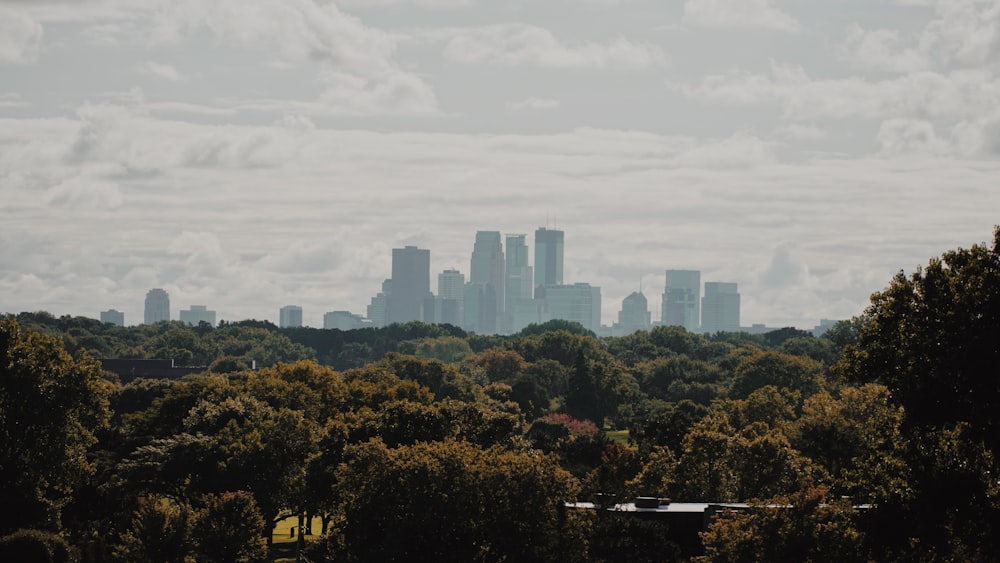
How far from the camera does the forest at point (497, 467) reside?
1185 inches

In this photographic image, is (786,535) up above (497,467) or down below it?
below

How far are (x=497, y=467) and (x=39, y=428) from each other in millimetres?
25242

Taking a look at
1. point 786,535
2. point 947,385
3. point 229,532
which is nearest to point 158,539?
point 229,532

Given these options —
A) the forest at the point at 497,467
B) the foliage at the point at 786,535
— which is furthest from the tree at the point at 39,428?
the foliage at the point at 786,535

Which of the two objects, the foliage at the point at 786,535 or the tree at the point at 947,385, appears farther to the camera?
the foliage at the point at 786,535

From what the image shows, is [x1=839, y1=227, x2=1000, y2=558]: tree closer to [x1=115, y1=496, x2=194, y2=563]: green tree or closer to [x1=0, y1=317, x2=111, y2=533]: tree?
[x1=115, y1=496, x2=194, y2=563]: green tree

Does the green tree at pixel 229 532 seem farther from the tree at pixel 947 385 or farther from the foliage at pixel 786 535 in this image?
the tree at pixel 947 385

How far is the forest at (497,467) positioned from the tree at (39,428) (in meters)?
0.09

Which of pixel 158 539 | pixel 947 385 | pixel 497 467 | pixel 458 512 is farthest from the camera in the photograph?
pixel 158 539

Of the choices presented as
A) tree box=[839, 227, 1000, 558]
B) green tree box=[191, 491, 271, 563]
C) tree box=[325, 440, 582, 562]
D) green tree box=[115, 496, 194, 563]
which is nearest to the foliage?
tree box=[325, 440, 582, 562]

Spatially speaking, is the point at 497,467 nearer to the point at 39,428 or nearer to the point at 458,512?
the point at 458,512

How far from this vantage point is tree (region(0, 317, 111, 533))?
2334 inches

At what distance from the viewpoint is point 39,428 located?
202ft

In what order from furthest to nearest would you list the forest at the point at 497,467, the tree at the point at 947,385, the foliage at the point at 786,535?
the foliage at the point at 786,535 → the forest at the point at 497,467 → the tree at the point at 947,385
